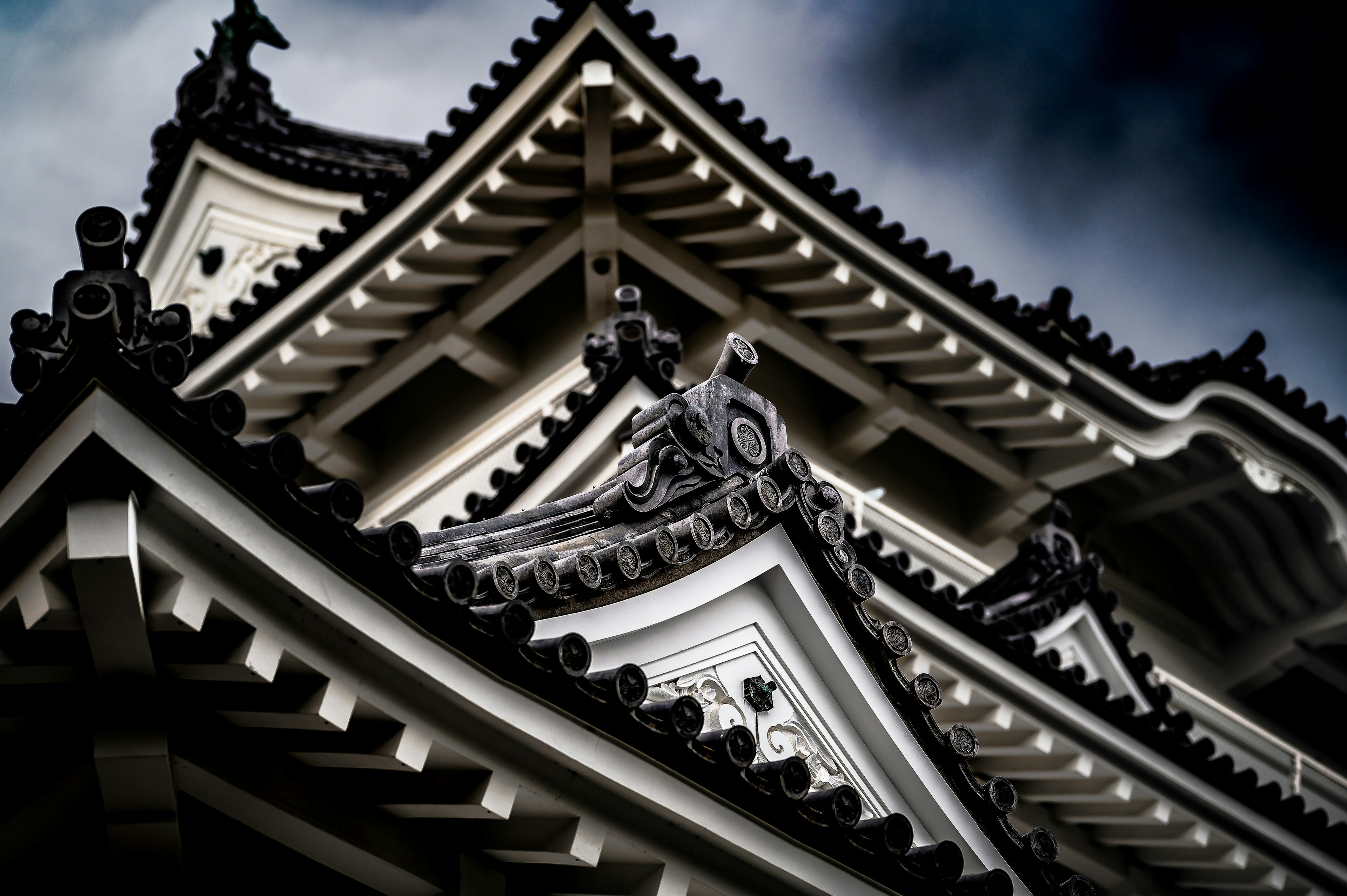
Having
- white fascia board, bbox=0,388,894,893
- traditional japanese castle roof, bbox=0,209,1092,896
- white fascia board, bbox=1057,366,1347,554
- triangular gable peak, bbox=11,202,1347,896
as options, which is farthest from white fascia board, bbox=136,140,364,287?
white fascia board, bbox=0,388,894,893

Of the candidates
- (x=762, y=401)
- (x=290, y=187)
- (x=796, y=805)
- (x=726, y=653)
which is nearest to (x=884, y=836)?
(x=796, y=805)

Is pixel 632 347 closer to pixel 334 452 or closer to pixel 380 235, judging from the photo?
pixel 380 235

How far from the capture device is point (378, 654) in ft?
11.4

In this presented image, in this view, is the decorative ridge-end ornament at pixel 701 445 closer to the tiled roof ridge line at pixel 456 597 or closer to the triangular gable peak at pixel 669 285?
the tiled roof ridge line at pixel 456 597

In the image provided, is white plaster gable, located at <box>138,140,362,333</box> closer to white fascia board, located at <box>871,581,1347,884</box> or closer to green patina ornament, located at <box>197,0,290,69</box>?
green patina ornament, located at <box>197,0,290,69</box>

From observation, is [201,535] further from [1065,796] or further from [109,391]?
[1065,796]

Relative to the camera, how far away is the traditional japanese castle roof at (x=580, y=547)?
3.17 meters

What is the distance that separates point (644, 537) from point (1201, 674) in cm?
986

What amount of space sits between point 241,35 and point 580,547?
11047 mm

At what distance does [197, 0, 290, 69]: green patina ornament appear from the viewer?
13828 mm

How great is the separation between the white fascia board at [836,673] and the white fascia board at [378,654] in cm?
95

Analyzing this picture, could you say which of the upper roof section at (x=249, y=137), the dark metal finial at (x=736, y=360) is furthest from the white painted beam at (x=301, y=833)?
the upper roof section at (x=249, y=137)

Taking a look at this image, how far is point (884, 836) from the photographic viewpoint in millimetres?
4320

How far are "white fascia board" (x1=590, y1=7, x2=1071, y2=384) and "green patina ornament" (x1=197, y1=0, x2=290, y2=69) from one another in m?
6.80
